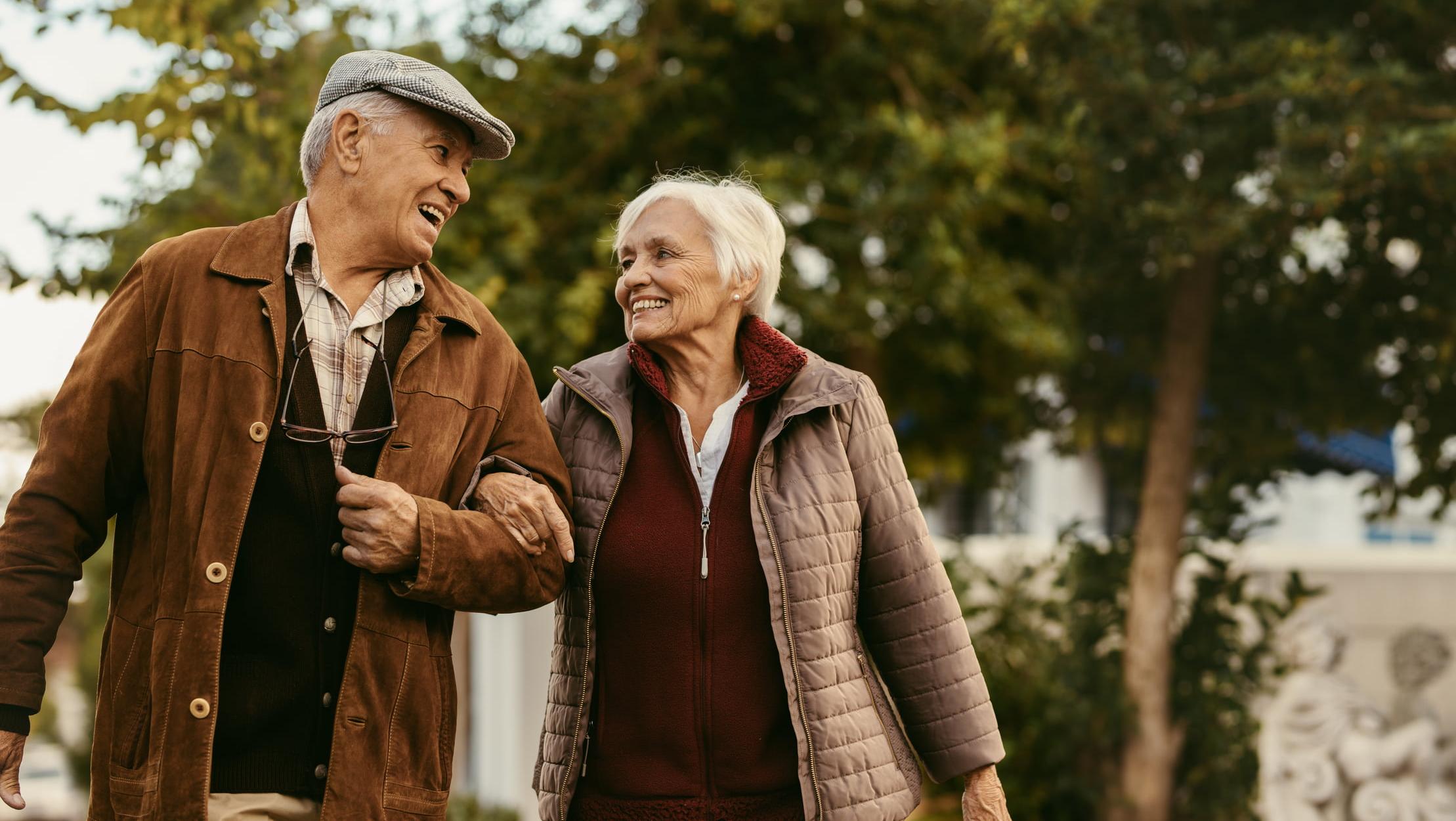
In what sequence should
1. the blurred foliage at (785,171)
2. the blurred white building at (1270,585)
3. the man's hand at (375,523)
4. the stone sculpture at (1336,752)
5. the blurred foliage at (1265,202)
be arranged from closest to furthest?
the man's hand at (375,523) → the blurred foliage at (1265,202) → the blurred foliage at (785,171) → the stone sculpture at (1336,752) → the blurred white building at (1270,585)

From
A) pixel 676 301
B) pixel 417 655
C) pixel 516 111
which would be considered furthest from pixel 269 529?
pixel 516 111

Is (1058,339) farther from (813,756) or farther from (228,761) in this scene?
(228,761)

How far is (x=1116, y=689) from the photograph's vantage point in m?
6.45

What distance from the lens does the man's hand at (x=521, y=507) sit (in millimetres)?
2359

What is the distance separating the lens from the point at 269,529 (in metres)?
2.20

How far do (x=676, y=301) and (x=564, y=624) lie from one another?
701 millimetres

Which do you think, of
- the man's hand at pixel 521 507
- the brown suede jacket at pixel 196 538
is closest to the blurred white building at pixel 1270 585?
the man's hand at pixel 521 507

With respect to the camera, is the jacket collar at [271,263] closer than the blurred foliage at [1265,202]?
Yes

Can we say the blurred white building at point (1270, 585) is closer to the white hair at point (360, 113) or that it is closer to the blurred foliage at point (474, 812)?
the blurred foliage at point (474, 812)

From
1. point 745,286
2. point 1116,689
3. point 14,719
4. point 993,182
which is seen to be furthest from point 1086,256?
point 14,719

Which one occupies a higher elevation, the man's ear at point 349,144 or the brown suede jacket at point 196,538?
the man's ear at point 349,144

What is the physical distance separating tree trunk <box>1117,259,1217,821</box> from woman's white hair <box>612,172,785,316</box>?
4004mm

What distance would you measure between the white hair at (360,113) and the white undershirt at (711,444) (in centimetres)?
81

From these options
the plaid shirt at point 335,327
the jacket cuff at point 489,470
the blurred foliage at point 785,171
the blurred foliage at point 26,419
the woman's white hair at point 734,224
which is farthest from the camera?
the blurred foliage at point 26,419
